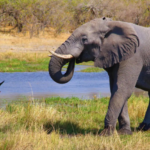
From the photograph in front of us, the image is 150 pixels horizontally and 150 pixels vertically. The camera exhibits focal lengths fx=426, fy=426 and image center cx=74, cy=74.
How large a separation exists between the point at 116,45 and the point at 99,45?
265mm

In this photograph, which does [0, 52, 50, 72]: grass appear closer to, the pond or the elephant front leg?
the pond

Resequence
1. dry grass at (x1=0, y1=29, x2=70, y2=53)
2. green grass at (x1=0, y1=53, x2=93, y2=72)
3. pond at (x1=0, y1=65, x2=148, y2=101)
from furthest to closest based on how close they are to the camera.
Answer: dry grass at (x1=0, y1=29, x2=70, y2=53) < green grass at (x1=0, y1=53, x2=93, y2=72) < pond at (x1=0, y1=65, x2=148, y2=101)

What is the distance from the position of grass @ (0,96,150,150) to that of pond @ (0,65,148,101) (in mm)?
1752

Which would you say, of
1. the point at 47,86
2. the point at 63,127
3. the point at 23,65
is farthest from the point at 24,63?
the point at 63,127

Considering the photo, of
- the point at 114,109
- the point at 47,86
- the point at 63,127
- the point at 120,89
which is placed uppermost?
the point at 120,89

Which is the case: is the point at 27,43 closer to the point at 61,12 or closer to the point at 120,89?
the point at 61,12

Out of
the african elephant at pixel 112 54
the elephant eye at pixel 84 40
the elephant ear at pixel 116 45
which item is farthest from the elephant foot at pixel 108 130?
the elephant eye at pixel 84 40

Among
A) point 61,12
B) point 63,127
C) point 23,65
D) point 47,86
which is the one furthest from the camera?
point 61,12

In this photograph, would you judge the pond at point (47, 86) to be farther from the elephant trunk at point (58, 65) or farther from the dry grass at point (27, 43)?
the dry grass at point (27, 43)

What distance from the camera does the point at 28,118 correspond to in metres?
7.83

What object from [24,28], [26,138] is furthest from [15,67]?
[26,138]

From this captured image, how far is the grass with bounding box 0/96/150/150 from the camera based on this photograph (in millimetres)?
5594

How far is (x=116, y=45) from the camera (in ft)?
21.8

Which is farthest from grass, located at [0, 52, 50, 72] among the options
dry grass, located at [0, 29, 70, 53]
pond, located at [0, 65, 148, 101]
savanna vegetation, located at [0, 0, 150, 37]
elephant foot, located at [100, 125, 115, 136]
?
elephant foot, located at [100, 125, 115, 136]
